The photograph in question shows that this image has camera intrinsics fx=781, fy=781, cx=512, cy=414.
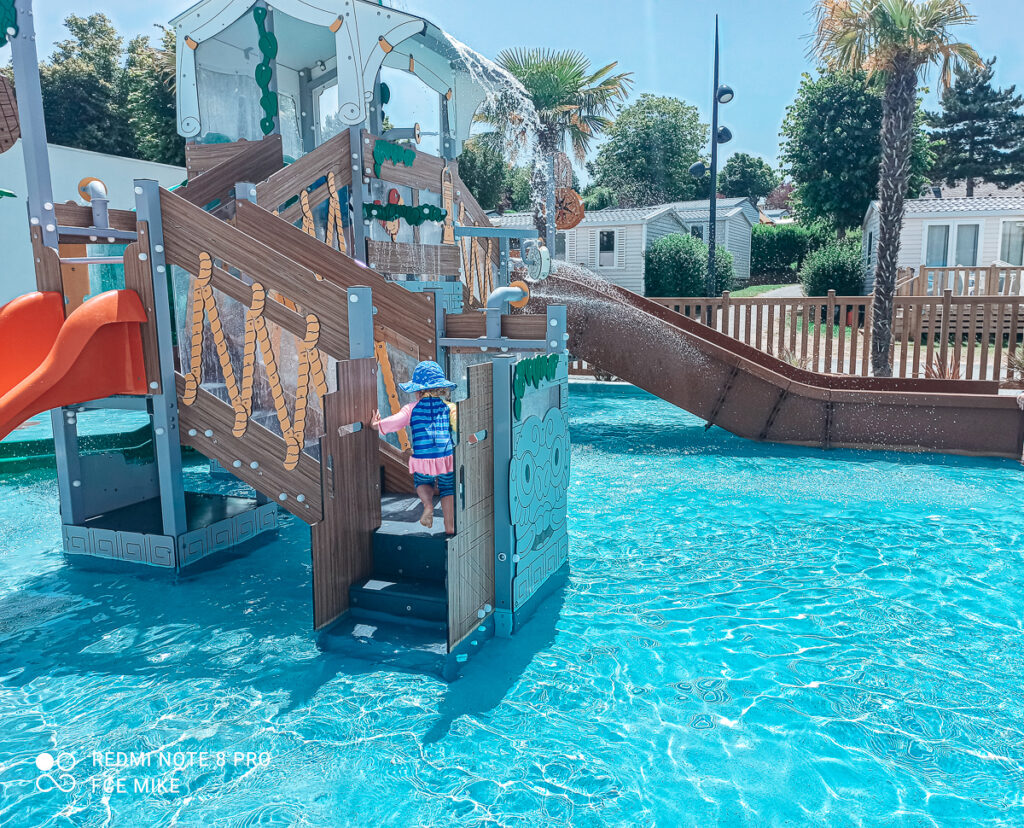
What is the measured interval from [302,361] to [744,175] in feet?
198

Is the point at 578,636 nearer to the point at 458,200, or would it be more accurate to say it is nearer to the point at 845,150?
the point at 458,200

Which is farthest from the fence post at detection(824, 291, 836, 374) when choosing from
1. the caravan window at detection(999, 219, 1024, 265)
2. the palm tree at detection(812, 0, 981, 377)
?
the caravan window at detection(999, 219, 1024, 265)

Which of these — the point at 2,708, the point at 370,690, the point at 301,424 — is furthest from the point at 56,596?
the point at 370,690

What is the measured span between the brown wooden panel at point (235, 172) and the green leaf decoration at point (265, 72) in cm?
97

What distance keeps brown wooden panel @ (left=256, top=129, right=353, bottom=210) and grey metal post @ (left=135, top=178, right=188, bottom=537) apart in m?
0.90

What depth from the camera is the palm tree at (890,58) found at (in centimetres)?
1170

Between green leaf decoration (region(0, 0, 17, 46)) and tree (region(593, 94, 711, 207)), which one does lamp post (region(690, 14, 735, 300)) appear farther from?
tree (region(593, 94, 711, 207))

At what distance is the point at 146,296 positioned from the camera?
18.0ft

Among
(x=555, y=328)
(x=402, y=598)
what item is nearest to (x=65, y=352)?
(x=402, y=598)

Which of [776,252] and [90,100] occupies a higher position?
[90,100]

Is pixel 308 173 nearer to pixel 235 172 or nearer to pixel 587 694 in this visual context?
pixel 235 172

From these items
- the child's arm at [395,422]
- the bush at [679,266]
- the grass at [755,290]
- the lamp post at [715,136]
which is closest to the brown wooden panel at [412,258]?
the child's arm at [395,422]

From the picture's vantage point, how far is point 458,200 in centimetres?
850

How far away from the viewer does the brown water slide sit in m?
9.50
